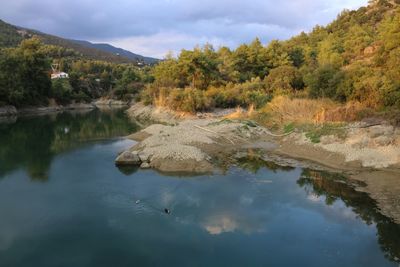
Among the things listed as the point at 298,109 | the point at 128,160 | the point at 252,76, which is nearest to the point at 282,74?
the point at 252,76

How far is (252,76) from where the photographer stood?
58375mm

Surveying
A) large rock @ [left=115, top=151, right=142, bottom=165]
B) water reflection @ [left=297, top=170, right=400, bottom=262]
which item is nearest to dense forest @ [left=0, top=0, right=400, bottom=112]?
water reflection @ [left=297, top=170, right=400, bottom=262]

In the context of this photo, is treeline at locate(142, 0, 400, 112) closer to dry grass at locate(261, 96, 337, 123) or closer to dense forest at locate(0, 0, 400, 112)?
dense forest at locate(0, 0, 400, 112)

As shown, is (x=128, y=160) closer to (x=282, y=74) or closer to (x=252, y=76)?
(x=282, y=74)

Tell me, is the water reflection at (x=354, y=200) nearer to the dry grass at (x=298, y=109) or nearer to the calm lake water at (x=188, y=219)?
A: the calm lake water at (x=188, y=219)

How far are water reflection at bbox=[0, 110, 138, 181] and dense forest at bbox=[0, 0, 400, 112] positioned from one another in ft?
33.5

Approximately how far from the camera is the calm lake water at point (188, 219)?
459 inches

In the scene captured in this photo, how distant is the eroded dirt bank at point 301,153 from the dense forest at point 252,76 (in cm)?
540

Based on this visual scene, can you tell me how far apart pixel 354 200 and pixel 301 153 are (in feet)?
26.2

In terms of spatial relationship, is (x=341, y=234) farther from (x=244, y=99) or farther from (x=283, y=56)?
(x=283, y=56)

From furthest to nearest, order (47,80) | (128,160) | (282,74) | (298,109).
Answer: (47,80) → (282,74) → (298,109) → (128,160)

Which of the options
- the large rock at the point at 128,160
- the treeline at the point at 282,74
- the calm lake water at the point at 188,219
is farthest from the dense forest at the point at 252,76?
the large rock at the point at 128,160

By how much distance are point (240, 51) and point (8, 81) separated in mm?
34630

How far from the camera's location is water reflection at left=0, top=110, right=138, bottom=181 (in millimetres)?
23516
